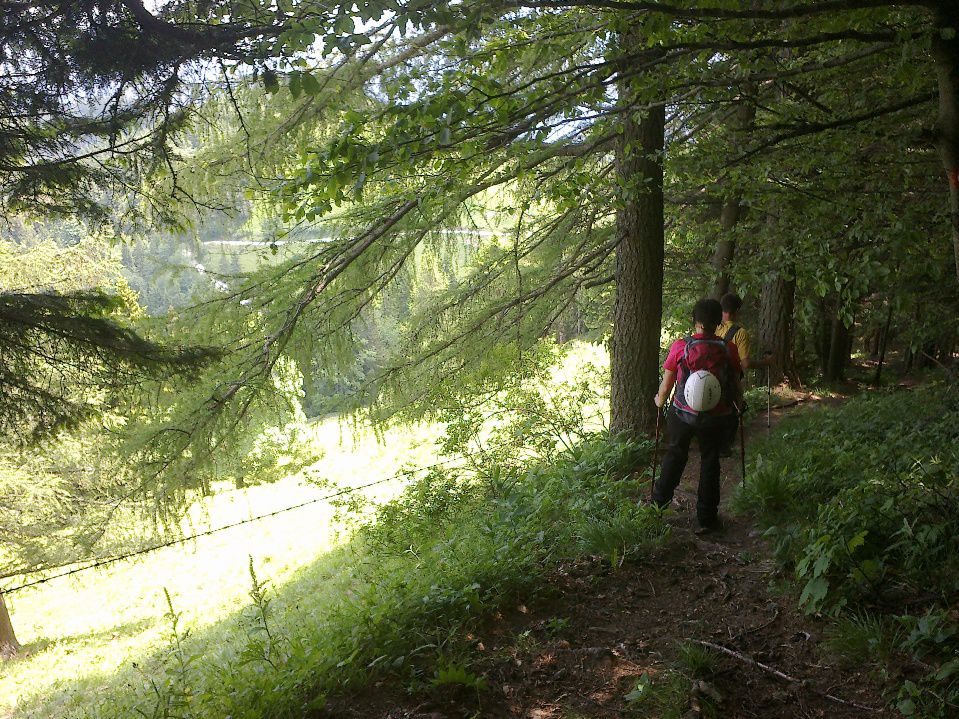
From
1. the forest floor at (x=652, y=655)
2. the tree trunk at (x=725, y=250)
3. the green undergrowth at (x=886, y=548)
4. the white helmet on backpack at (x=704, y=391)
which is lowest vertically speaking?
the forest floor at (x=652, y=655)

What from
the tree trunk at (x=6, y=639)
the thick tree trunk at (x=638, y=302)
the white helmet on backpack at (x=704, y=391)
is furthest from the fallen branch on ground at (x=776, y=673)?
the tree trunk at (x=6, y=639)

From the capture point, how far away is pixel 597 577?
4.41 metres

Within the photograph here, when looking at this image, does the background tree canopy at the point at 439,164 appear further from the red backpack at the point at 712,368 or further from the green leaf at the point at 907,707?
the green leaf at the point at 907,707

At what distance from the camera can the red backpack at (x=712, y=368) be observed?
5.07m

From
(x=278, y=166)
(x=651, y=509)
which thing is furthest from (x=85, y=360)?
(x=651, y=509)

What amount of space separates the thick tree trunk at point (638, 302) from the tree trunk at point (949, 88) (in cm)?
345

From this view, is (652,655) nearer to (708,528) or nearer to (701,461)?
(708,528)

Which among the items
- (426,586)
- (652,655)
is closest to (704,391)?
(652,655)

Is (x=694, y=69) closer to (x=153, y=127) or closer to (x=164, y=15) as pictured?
(x=164, y=15)

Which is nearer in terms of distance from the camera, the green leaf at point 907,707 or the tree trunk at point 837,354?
the green leaf at point 907,707

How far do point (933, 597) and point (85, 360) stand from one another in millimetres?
5045

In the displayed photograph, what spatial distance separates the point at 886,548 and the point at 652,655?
1.37 m

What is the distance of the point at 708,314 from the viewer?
5.18m

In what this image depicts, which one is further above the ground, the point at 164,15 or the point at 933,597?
the point at 164,15
